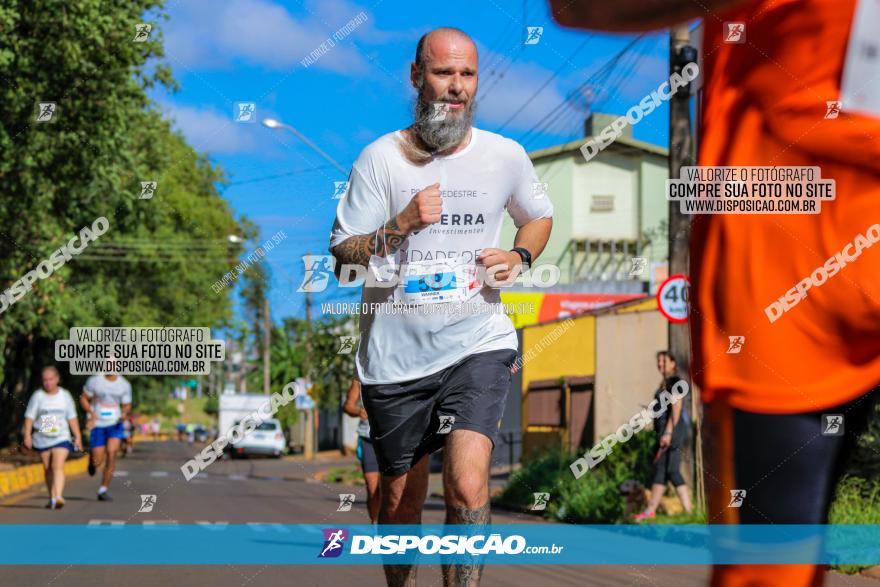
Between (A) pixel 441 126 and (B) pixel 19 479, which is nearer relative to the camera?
(A) pixel 441 126

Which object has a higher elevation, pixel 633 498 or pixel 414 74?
pixel 414 74

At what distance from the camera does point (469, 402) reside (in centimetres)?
383

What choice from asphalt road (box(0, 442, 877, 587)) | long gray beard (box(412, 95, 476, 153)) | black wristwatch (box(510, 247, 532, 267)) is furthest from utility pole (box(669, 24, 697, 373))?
long gray beard (box(412, 95, 476, 153))

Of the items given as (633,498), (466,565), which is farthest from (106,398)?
(466,565)

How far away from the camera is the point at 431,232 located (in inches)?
158

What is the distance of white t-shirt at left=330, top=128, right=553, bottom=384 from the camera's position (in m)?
3.97

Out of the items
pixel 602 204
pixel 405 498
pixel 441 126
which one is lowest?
pixel 405 498

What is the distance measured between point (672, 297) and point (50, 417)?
693 cm

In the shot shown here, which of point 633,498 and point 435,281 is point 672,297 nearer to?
point 633,498

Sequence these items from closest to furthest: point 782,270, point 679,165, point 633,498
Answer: point 782,270 → point 679,165 → point 633,498

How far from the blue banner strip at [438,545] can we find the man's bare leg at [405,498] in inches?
1.4

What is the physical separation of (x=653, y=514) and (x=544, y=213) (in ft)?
24.9

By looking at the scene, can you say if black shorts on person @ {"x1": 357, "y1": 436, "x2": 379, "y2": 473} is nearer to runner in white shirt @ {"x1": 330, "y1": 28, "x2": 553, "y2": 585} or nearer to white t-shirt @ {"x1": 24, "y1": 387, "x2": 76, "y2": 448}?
runner in white shirt @ {"x1": 330, "y1": 28, "x2": 553, "y2": 585}

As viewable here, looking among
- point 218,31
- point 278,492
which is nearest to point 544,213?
point 218,31
